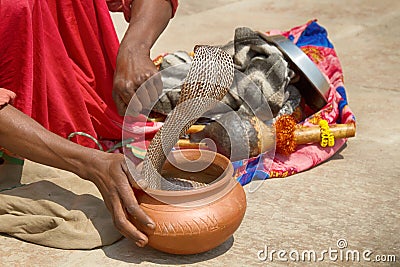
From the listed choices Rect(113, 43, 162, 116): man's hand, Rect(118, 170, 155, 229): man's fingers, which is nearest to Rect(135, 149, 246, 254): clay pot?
Rect(118, 170, 155, 229): man's fingers

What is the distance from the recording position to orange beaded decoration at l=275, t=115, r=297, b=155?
3148 millimetres

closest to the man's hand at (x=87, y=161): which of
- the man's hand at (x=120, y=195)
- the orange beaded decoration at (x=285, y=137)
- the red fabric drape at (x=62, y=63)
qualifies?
the man's hand at (x=120, y=195)

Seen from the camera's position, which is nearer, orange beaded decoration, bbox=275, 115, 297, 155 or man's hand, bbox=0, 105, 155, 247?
man's hand, bbox=0, 105, 155, 247

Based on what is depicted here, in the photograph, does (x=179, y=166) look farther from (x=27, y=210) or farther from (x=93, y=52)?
(x=93, y=52)

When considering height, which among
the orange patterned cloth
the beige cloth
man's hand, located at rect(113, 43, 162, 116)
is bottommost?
the beige cloth

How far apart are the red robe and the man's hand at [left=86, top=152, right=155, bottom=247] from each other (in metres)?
0.54

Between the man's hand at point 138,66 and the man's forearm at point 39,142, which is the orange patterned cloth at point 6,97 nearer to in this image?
the man's forearm at point 39,142

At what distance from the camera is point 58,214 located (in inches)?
103

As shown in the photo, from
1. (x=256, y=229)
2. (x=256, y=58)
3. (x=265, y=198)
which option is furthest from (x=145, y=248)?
(x=256, y=58)

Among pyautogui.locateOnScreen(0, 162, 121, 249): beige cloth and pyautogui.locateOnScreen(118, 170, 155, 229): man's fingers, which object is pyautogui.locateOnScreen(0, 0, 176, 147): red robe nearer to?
pyautogui.locateOnScreen(0, 162, 121, 249): beige cloth

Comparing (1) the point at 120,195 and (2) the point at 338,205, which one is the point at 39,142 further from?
(2) the point at 338,205

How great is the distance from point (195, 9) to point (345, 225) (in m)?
3.69

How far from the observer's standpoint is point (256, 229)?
2.62 metres

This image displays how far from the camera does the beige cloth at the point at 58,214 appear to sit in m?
2.52
